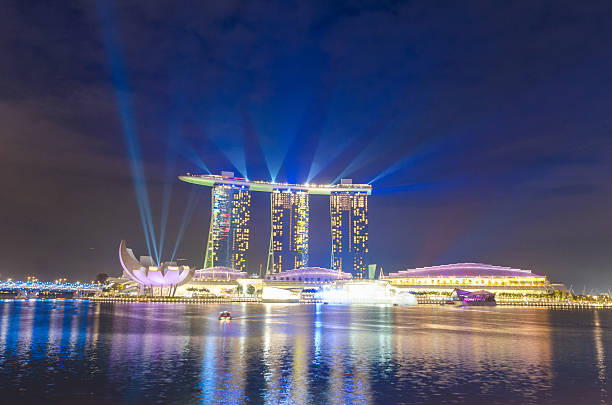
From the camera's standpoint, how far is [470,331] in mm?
56562

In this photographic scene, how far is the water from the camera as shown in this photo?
2448 centimetres

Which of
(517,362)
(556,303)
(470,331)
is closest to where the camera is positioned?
(517,362)

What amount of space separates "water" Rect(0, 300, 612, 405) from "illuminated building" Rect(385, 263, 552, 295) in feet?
465

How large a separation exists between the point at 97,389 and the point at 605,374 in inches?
1212

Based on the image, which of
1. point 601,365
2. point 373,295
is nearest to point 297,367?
point 601,365

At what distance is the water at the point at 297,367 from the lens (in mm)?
24484

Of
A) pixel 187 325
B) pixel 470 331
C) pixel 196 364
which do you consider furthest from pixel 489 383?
pixel 187 325

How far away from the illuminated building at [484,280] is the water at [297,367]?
141798 millimetres

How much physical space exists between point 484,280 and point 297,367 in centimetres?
17465

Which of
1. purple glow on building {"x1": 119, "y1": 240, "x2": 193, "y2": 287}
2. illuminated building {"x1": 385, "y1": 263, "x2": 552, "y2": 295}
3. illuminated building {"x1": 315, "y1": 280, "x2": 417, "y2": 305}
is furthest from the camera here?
illuminated building {"x1": 385, "y1": 263, "x2": 552, "y2": 295}

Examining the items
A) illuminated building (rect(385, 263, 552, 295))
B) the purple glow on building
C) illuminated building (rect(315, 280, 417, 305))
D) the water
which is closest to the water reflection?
the water

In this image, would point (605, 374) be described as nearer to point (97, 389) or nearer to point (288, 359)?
point (288, 359)

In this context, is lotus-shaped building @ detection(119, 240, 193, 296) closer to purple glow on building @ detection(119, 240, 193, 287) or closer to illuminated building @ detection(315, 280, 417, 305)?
purple glow on building @ detection(119, 240, 193, 287)

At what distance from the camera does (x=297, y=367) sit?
3200cm
